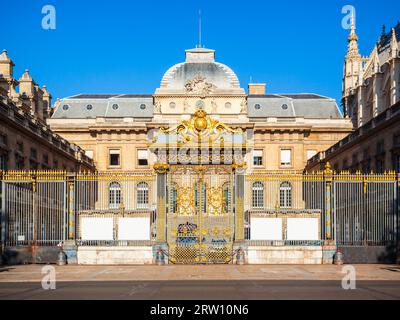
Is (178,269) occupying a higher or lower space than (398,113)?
lower

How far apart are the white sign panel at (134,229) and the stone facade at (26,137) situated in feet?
54.1

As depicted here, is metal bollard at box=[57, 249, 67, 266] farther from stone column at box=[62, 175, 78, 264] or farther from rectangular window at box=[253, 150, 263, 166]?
rectangular window at box=[253, 150, 263, 166]

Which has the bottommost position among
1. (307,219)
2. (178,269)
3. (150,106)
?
(178,269)

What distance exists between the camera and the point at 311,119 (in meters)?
77.1

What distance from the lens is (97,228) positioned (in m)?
26.6

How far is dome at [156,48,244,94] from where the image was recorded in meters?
72.6

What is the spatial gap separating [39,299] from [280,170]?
5886 centimetres

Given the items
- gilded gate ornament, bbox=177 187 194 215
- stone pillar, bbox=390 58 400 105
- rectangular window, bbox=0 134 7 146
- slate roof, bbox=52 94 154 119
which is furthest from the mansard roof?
gilded gate ornament, bbox=177 187 194 215

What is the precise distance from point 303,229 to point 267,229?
1.47 meters

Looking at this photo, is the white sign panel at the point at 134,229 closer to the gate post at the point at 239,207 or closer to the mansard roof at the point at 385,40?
the gate post at the point at 239,207

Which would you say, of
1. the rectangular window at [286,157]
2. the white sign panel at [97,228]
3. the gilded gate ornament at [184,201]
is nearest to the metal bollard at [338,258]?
the gilded gate ornament at [184,201]

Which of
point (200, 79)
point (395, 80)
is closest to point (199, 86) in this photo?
point (200, 79)
